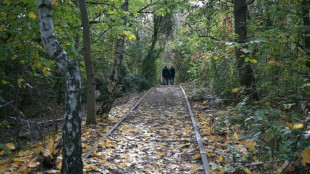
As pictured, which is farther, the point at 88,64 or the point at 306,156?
the point at 88,64

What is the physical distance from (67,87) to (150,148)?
2920 mm

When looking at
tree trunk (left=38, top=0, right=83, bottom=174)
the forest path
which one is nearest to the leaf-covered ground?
the forest path

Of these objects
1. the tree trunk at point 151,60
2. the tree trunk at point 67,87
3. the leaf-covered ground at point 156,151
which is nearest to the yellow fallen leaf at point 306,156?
the leaf-covered ground at point 156,151

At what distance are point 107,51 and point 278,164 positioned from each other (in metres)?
15.2

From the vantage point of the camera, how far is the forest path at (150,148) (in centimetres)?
467

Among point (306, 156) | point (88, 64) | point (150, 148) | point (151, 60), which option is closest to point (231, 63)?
point (150, 148)

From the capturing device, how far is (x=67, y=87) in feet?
11.8

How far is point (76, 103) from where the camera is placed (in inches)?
143

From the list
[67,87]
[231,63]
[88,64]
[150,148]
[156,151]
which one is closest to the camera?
[67,87]

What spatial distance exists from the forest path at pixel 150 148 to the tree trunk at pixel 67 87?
975 millimetres

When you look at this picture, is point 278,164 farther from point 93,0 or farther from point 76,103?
point 93,0

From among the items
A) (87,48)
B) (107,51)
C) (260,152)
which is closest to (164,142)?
(260,152)

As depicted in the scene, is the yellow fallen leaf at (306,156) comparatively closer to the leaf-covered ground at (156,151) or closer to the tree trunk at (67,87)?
the leaf-covered ground at (156,151)

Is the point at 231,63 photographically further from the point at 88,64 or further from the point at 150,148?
the point at 88,64
